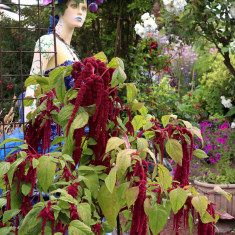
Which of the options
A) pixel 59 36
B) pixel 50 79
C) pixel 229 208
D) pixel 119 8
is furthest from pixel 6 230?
pixel 119 8

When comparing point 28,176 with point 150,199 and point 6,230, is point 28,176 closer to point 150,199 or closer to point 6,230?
point 6,230

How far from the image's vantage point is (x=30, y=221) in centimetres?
85

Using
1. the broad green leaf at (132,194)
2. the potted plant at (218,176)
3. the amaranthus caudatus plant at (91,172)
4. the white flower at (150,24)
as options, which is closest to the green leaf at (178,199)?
the amaranthus caudatus plant at (91,172)

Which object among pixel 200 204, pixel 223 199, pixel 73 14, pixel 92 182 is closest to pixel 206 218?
pixel 200 204

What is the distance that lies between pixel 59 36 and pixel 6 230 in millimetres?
1710

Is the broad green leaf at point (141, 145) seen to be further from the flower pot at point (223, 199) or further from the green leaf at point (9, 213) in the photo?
the flower pot at point (223, 199)

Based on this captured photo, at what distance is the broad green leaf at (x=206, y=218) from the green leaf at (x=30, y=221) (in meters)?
0.43

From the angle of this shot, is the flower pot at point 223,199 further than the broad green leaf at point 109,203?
Yes

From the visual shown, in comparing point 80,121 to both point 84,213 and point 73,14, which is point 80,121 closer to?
point 84,213

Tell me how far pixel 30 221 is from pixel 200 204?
0.43 metres

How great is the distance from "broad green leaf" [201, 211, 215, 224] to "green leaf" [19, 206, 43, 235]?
1.42 ft

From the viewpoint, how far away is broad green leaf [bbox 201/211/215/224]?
1.01 metres

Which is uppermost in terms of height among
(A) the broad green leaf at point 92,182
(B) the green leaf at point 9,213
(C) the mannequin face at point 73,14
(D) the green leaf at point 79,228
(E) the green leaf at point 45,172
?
(C) the mannequin face at point 73,14

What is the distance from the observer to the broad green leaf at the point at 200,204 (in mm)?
975
